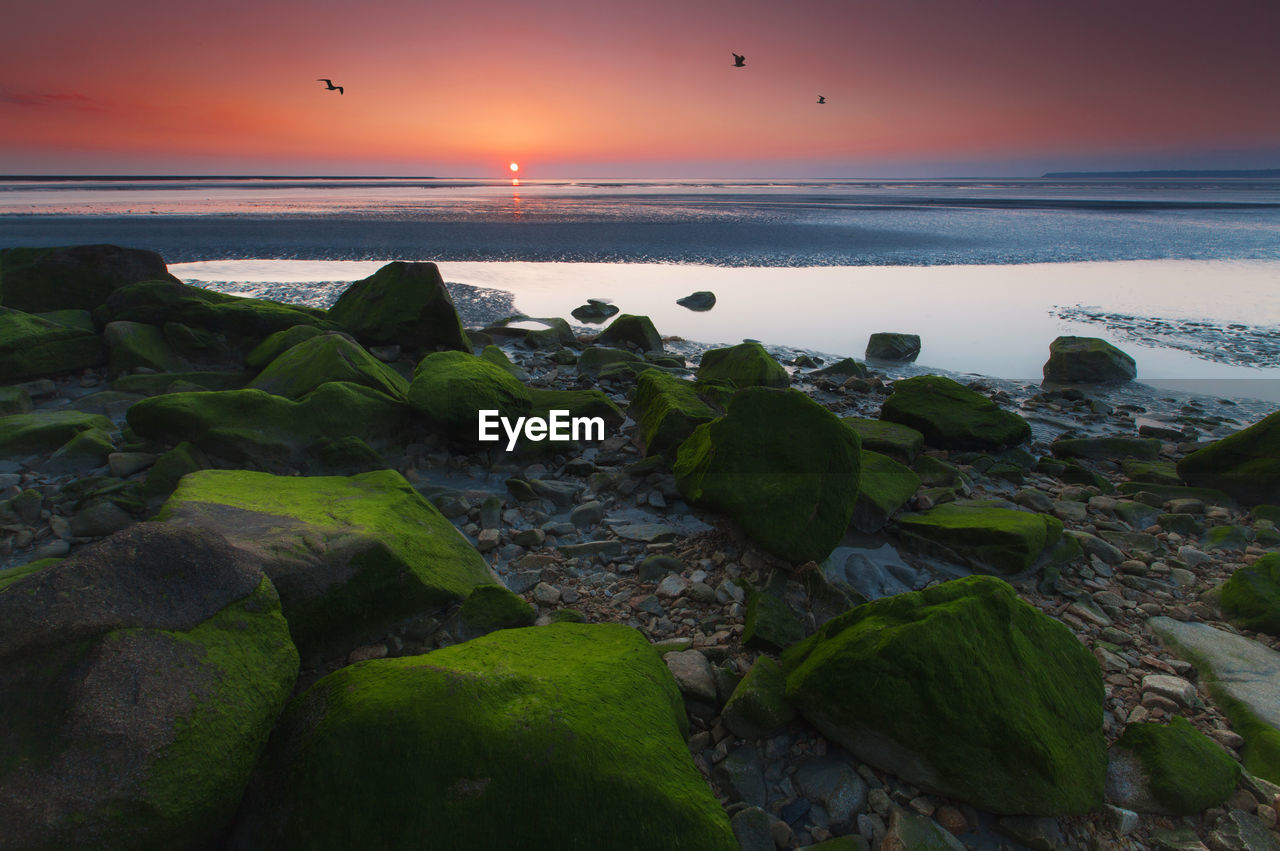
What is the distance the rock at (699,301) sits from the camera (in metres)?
14.5

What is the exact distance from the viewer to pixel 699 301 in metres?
14.7

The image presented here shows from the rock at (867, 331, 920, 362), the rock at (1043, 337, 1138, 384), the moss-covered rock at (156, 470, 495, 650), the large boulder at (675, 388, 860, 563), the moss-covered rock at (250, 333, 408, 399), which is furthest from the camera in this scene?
the rock at (867, 331, 920, 362)

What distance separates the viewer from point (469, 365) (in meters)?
6.92

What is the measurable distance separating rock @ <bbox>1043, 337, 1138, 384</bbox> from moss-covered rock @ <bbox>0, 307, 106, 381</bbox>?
1295cm

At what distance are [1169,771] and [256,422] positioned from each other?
6.56 meters

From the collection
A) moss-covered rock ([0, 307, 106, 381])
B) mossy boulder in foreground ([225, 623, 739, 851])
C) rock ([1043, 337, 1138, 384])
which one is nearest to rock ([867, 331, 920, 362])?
rock ([1043, 337, 1138, 384])

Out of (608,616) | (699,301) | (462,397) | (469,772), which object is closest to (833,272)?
(699,301)

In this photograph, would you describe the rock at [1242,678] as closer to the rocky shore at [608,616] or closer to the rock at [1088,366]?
the rocky shore at [608,616]

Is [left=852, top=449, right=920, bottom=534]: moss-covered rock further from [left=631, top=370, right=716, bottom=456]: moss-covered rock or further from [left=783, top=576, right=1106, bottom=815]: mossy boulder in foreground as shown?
[left=783, top=576, right=1106, bottom=815]: mossy boulder in foreground

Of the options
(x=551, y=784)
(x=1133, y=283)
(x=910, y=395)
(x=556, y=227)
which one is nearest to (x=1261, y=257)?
(x=1133, y=283)

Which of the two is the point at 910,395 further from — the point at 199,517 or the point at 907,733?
the point at 199,517

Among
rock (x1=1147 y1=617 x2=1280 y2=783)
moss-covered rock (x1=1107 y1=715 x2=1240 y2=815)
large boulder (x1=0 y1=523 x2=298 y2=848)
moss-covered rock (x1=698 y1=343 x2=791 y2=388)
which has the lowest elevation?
rock (x1=1147 y1=617 x2=1280 y2=783)

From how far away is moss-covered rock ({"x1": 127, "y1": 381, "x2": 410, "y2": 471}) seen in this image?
18.0ft

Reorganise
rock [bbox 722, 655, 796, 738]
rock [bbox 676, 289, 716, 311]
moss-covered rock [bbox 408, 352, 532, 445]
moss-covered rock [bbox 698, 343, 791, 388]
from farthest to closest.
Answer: rock [bbox 676, 289, 716, 311] → moss-covered rock [bbox 698, 343, 791, 388] → moss-covered rock [bbox 408, 352, 532, 445] → rock [bbox 722, 655, 796, 738]
